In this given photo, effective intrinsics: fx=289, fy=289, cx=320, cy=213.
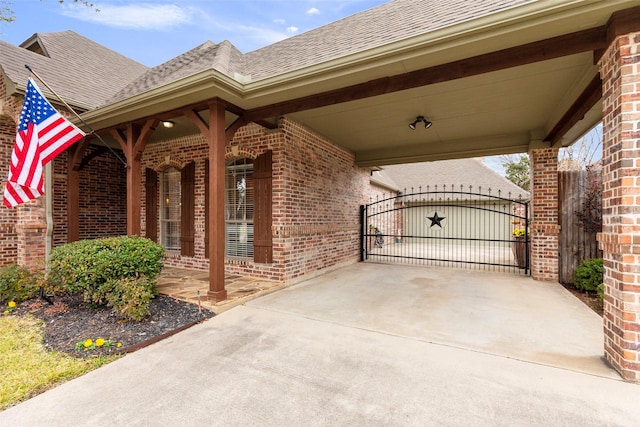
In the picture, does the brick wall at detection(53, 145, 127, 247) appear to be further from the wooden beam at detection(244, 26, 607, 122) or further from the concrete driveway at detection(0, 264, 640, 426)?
the wooden beam at detection(244, 26, 607, 122)

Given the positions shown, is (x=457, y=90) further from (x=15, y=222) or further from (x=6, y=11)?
(x=6, y=11)

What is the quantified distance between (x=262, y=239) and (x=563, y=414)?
15.5 feet

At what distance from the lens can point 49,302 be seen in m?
4.39

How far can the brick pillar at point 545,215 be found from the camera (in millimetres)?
5938

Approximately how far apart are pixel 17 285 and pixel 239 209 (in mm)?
3676

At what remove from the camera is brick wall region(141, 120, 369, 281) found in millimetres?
5527

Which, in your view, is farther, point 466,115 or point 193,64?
point 466,115

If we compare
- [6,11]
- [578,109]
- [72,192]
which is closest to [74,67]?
[6,11]

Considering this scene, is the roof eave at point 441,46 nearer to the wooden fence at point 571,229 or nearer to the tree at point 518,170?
the wooden fence at point 571,229

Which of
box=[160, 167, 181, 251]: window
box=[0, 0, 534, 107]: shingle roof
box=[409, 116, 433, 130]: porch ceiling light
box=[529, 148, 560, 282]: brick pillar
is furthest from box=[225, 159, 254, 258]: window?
box=[529, 148, 560, 282]: brick pillar

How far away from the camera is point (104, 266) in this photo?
152 inches

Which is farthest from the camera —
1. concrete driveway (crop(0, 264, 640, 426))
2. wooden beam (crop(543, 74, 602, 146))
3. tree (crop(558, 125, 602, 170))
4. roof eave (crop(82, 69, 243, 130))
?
tree (crop(558, 125, 602, 170))

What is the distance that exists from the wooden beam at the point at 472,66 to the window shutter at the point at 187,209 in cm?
343

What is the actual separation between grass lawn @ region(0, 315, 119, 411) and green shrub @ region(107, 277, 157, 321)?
2.43 ft
